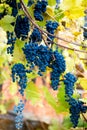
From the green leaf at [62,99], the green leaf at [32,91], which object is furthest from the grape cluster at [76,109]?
the green leaf at [32,91]

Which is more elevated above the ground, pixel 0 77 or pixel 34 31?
pixel 0 77

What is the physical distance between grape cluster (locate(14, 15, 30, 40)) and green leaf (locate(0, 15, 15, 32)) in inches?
1.6

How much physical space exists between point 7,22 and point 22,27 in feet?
0.32

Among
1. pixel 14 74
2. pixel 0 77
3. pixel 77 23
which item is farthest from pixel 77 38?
pixel 0 77

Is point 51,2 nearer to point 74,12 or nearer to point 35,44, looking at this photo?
point 74,12

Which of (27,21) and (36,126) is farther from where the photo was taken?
(36,126)

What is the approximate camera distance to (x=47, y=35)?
1.29 m

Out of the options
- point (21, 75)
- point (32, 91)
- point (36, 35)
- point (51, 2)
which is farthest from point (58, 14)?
point (32, 91)

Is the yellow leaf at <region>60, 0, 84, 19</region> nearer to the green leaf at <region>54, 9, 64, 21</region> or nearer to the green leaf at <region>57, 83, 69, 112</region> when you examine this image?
the green leaf at <region>54, 9, 64, 21</region>

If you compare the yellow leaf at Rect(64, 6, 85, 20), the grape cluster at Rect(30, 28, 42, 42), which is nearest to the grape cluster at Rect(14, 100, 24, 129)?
the grape cluster at Rect(30, 28, 42, 42)

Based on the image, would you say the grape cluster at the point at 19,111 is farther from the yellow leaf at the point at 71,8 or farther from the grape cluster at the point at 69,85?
the yellow leaf at the point at 71,8

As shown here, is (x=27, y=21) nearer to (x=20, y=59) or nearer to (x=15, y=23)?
(x=15, y=23)

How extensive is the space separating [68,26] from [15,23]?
1.31 feet

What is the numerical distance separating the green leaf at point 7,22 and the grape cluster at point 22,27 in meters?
0.04
